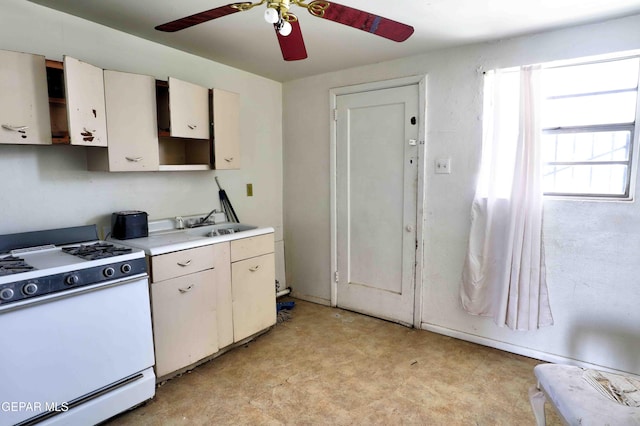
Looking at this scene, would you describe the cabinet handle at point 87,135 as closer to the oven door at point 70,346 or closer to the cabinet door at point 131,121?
the cabinet door at point 131,121

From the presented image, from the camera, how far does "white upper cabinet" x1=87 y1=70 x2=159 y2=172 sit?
6.94 feet

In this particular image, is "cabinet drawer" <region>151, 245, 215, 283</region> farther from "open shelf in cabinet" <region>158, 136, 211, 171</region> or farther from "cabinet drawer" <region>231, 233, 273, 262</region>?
"open shelf in cabinet" <region>158, 136, 211, 171</region>

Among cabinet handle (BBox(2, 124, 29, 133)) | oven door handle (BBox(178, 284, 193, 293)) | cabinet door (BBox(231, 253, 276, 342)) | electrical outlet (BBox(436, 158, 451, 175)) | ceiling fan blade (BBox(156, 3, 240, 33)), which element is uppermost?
ceiling fan blade (BBox(156, 3, 240, 33))

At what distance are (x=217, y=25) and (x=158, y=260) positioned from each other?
1492mm

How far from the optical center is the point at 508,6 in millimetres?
1979

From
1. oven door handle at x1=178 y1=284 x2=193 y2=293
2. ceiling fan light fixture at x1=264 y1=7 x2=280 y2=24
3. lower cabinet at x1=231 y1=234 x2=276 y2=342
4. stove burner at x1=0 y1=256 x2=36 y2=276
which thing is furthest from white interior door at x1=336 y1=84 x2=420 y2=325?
stove burner at x1=0 y1=256 x2=36 y2=276

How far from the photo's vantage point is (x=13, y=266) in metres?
1.63

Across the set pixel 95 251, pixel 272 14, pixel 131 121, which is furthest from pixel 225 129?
pixel 272 14

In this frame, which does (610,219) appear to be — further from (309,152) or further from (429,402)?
(309,152)

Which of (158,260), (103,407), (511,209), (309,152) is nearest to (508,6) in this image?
(511,209)

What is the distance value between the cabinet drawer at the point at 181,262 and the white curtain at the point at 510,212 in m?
1.91

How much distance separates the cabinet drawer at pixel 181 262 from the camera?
6.92 ft

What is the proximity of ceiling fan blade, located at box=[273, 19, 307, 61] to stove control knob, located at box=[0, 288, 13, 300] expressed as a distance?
5.16ft

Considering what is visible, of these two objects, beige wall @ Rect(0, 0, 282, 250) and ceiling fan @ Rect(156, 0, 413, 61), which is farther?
beige wall @ Rect(0, 0, 282, 250)
